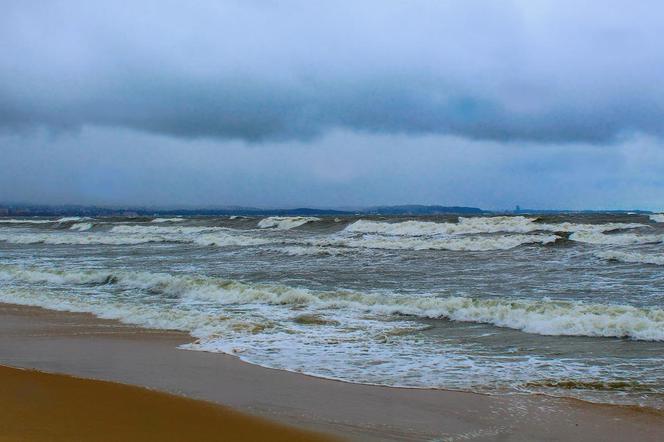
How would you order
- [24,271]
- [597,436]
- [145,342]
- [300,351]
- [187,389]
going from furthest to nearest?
[24,271] → [145,342] → [300,351] → [187,389] → [597,436]

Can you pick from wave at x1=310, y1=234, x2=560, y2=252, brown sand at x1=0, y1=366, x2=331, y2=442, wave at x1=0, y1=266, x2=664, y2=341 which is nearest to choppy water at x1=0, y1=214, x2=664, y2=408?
wave at x1=0, y1=266, x2=664, y2=341

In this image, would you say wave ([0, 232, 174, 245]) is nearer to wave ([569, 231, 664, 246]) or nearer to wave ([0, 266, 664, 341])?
wave ([0, 266, 664, 341])

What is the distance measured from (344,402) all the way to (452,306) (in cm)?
562

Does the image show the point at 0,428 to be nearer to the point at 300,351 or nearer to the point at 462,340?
the point at 300,351

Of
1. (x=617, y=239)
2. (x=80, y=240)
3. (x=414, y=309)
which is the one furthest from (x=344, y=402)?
(x=80, y=240)

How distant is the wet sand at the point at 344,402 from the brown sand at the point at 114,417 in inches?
11.1

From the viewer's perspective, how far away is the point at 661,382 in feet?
19.9

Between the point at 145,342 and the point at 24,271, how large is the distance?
1095 centimetres

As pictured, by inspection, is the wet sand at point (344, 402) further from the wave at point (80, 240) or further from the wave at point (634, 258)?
the wave at point (80, 240)

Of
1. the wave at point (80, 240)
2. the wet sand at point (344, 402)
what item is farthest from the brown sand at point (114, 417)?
the wave at point (80, 240)

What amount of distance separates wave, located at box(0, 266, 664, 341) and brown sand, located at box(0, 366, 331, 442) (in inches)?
168

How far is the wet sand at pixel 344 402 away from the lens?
4.64 m

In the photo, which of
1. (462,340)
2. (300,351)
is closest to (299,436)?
(300,351)

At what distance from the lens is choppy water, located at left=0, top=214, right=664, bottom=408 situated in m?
6.66
